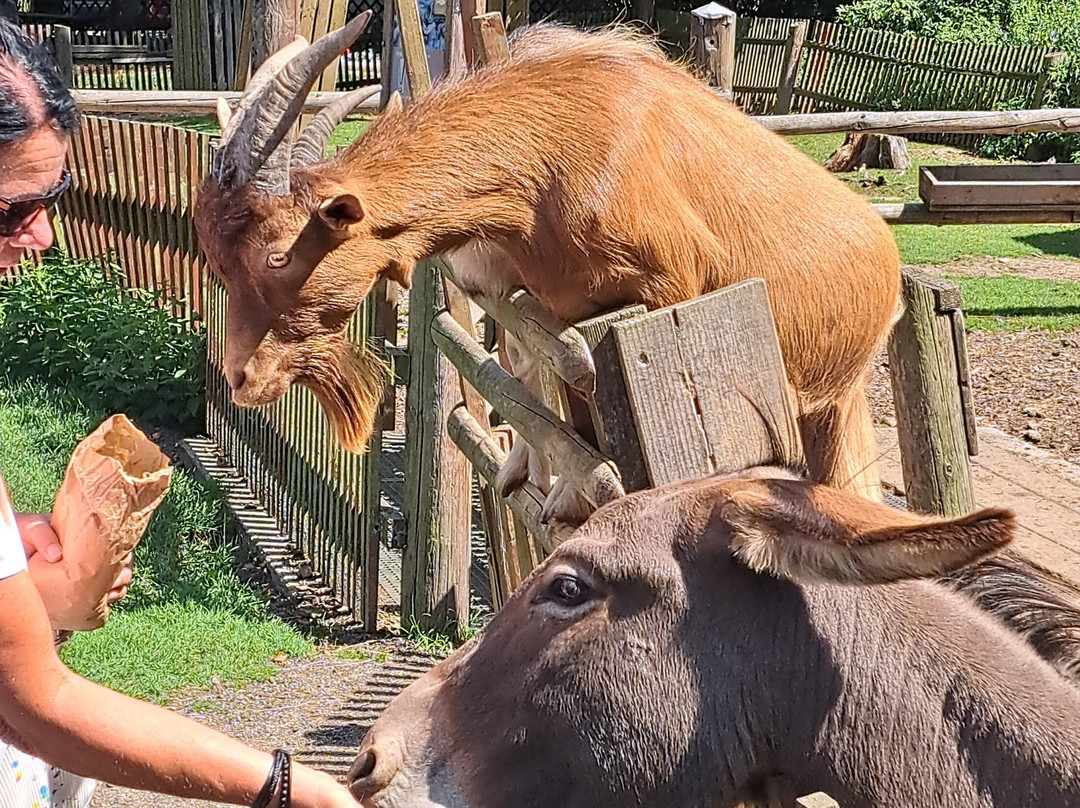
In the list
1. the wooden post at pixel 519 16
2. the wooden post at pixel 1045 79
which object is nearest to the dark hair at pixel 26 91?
the wooden post at pixel 519 16

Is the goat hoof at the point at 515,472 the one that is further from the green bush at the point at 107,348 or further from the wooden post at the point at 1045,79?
the wooden post at the point at 1045,79

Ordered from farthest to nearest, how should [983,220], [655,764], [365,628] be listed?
[983,220], [365,628], [655,764]

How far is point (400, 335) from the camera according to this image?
10.2 metres

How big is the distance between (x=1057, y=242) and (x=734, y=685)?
43.9 feet

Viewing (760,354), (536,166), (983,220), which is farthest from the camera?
Answer: (983,220)

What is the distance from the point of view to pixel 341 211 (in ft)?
11.4

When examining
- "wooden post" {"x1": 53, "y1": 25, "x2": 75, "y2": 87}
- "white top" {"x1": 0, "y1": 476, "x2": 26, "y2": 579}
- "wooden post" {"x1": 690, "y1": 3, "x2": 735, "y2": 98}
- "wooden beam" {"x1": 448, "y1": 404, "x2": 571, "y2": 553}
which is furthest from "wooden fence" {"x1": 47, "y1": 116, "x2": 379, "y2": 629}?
"wooden post" {"x1": 53, "y1": 25, "x2": 75, "y2": 87}

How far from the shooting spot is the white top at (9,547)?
6.48 ft

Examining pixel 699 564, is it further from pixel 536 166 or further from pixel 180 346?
pixel 180 346

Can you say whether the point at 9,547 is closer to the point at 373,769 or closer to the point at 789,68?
the point at 373,769

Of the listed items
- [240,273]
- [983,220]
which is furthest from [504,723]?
[983,220]

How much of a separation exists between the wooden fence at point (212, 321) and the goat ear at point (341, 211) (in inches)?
108

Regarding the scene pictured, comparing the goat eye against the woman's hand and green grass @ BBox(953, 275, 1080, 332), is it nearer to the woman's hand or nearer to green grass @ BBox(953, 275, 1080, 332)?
the woman's hand

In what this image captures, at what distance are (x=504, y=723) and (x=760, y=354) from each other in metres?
0.82
